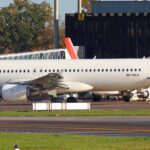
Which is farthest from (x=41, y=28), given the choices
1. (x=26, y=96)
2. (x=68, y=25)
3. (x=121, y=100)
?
(x=26, y=96)

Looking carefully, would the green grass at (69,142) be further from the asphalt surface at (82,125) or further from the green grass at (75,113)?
the green grass at (75,113)

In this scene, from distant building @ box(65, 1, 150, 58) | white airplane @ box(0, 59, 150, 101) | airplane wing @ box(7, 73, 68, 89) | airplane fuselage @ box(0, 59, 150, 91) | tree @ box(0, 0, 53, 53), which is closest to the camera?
airplane wing @ box(7, 73, 68, 89)

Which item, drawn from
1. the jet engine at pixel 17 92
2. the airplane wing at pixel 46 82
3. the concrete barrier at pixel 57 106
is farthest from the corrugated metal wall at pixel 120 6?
the concrete barrier at pixel 57 106

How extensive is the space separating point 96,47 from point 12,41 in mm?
41650

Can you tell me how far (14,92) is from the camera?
63438 millimetres

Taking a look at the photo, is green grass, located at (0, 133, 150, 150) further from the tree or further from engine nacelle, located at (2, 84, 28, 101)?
the tree

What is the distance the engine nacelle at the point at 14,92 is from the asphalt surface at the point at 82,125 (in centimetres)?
1757

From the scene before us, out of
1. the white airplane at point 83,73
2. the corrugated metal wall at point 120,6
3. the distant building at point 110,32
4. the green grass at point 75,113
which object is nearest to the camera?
the green grass at point 75,113

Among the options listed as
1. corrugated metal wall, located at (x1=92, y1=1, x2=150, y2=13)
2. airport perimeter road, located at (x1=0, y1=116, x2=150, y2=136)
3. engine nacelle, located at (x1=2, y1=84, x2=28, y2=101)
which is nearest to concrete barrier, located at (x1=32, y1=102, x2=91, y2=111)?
airport perimeter road, located at (x1=0, y1=116, x2=150, y2=136)

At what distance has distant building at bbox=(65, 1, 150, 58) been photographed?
288ft

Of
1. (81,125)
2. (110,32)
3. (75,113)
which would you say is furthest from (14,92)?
(110,32)

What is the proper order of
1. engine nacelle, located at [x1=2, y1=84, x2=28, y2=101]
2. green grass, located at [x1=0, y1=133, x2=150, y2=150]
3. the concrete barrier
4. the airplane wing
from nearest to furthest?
green grass, located at [x1=0, y1=133, x2=150, y2=150] < the concrete barrier < engine nacelle, located at [x1=2, y1=84, x2=28, y2=101] < the airplane wing

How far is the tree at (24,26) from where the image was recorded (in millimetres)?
128125

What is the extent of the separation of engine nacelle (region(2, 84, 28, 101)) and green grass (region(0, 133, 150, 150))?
29.1 m
